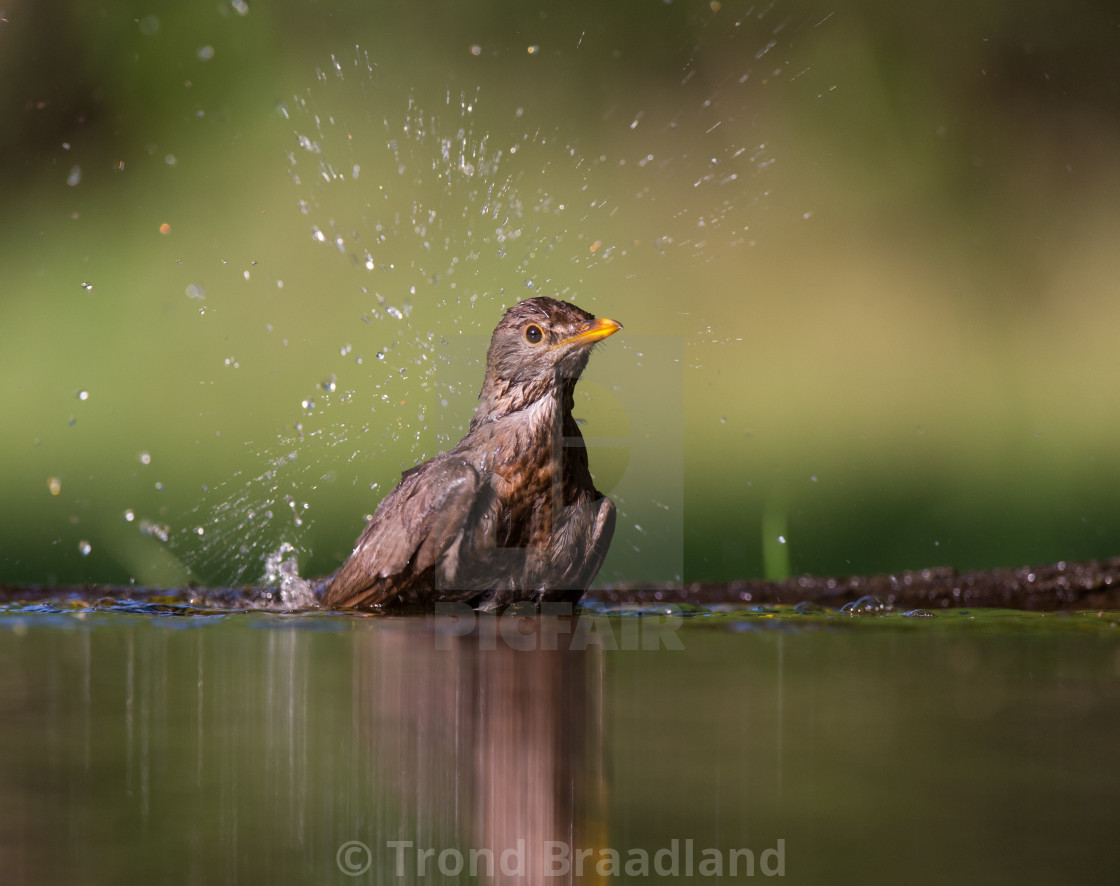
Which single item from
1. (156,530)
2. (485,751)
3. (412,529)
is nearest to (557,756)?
(485,751)

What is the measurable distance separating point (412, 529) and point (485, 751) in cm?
227

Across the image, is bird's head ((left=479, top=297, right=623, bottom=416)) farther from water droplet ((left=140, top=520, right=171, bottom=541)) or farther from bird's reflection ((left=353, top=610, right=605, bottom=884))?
water droplet ((left=140, top=520, right=171, bottom=541))

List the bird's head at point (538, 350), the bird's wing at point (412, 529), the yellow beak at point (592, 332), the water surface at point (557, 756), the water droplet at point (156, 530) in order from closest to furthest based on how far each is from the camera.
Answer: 1. the water surface at point (557, 756)
2. the bird's wing at point (412, 529)
3. the yellow beak at point (592, 332)
4. the bird's head at point (538, 350)
5. the water droplet at point (156, 530)

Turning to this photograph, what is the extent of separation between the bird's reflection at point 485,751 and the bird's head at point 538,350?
1360mm

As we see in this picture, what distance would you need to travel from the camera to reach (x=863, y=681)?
308cm

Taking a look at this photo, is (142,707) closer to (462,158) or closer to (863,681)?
(863,681)

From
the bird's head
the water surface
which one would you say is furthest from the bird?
the water surface

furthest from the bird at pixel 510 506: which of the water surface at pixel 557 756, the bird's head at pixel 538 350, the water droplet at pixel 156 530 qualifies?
the water droplet at pixel 156 530

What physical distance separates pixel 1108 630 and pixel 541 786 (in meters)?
2.49

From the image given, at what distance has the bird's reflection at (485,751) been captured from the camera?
1.83 m

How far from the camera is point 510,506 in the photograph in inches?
185

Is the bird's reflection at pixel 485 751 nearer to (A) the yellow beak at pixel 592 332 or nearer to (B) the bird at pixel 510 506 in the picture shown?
(B) the bird at pixel 510 506

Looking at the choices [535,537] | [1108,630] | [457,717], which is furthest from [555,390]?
[457,717]

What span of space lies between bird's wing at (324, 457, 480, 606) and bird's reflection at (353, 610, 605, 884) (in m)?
0.81
